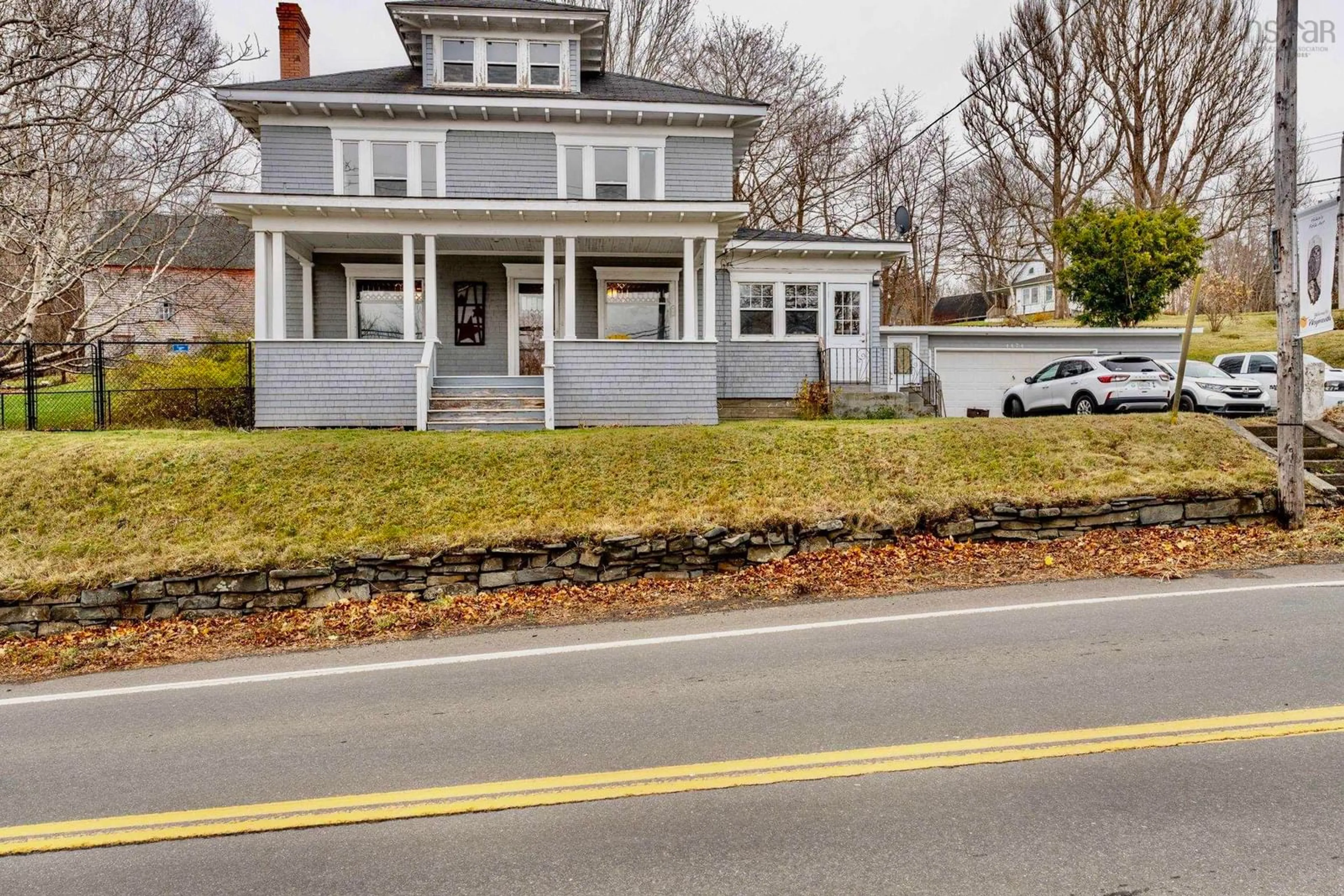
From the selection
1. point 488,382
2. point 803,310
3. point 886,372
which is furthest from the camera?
point 886,372

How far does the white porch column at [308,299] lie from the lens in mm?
17438

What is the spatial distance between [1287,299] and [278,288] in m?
15.8

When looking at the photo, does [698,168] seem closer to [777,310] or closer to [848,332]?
[777,310]

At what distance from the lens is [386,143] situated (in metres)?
17.5

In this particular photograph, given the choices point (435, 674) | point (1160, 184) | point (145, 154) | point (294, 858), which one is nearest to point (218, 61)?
point (145, 154)

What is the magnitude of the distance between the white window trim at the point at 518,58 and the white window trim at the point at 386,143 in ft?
5.46

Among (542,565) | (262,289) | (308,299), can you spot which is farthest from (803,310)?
(542,565)

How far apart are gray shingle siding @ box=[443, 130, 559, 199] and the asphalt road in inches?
523

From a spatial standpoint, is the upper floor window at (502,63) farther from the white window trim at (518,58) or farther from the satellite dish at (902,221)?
the satellite dish at (902,221)

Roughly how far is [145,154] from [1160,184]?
38.8m

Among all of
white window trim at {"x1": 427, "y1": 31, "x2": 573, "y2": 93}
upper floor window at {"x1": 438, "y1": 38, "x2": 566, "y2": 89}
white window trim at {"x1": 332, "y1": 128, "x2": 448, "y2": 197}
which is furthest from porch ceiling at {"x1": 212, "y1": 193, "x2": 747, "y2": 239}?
upper floor window at {"x1": 438, "y1": 38, "x2": 566, "y2": 89}

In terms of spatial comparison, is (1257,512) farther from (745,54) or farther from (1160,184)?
(1160,184)

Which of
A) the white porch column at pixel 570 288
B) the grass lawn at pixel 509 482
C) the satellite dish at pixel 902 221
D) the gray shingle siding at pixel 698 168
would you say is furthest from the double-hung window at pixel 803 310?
the grass lawn at pixel 509 482

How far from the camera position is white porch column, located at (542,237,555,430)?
1518 centimetres
